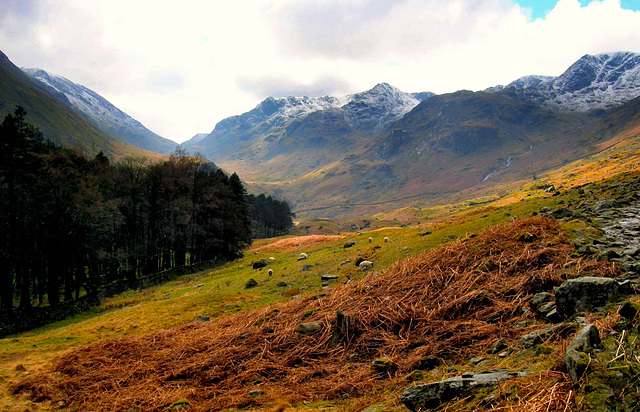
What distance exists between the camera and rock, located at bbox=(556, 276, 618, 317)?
651 cm

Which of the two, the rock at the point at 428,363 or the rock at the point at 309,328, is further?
the rock at the point at 309,328

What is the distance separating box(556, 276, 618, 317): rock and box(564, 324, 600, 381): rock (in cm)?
201

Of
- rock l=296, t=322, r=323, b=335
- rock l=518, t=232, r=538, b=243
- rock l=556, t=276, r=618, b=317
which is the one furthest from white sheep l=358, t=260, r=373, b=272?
rock l=556, t=276, r=618, b=317

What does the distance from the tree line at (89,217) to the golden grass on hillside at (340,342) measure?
2753 centimetres

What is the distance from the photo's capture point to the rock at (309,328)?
29.9 feet

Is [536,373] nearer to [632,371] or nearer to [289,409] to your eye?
[632,371]

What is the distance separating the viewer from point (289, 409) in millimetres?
6234

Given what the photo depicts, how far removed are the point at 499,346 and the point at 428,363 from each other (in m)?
1.49

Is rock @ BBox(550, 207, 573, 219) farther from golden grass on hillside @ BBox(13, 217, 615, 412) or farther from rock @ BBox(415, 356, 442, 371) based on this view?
rock @ BBox(415, 356, 442, 371)

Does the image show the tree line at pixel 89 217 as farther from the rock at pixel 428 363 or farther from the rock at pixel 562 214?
the rock at pixel 562 214

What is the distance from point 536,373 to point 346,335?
4.55 metres

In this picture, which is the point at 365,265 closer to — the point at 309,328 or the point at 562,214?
the point at 562,214

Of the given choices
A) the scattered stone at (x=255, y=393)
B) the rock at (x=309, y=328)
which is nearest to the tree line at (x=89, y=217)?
the rock at (x=309, y=328)

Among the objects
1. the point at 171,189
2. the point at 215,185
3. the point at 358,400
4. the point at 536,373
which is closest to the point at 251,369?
the point at 358,400
